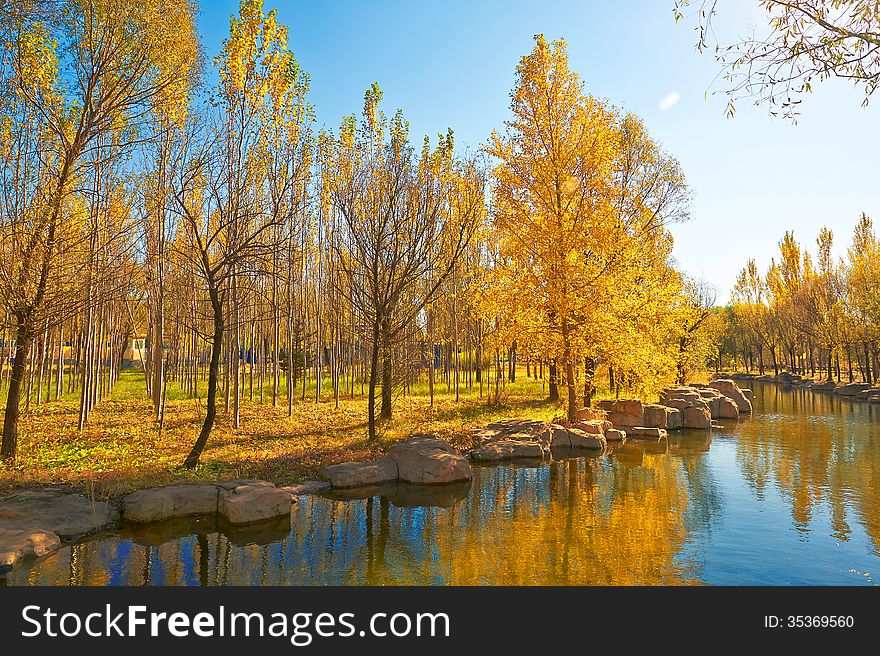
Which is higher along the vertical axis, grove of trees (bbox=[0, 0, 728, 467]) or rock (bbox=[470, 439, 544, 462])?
grove of trees (bbox=[0, 0, 728, 467])

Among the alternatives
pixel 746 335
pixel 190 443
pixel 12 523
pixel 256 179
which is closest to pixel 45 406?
pixel 190 443

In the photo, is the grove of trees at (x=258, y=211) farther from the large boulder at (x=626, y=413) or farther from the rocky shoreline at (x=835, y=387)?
the rocky shoreline at (x=835, y=387)

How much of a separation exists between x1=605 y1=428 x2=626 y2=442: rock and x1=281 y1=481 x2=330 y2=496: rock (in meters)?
10.3

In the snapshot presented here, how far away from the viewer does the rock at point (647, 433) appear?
1853 centimetres

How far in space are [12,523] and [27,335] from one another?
447cm

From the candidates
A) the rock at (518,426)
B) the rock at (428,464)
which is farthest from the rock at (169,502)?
the rock at (518,426)

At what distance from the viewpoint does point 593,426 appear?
17.6m

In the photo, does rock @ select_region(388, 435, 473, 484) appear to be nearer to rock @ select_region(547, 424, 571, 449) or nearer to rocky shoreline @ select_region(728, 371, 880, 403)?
rock @ select_region(547, 424, 571, 449)

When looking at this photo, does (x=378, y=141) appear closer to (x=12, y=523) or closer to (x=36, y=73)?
(x=36, y=73)

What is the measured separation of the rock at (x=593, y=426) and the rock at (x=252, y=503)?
35.7 feet

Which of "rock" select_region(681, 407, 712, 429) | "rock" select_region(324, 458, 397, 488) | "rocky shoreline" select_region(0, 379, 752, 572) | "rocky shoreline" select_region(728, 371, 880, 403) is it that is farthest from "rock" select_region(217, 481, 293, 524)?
"rocky shoreline" select_region(728, 371, 880, 403)

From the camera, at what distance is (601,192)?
58.0 feet

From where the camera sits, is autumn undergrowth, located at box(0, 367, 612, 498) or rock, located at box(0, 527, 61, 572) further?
autumn undergrowth, located at box(0, 367, 612, 498)

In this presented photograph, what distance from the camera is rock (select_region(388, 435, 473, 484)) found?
39.9ft
